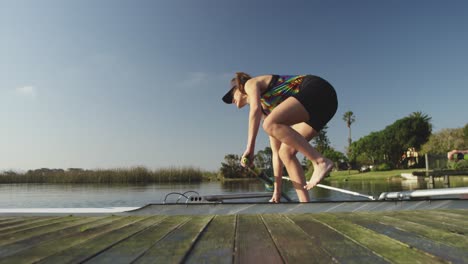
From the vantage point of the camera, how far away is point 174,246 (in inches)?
47.4

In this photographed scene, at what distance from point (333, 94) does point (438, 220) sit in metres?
1.66

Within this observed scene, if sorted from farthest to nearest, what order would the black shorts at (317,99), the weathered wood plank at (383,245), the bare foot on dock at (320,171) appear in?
the black shorts at (317,99) → the bare foot on dock at (320,171) → the weathered wood plank at (383,245)

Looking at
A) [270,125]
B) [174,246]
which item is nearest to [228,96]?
[270,125]

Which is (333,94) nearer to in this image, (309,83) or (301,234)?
(309,83)

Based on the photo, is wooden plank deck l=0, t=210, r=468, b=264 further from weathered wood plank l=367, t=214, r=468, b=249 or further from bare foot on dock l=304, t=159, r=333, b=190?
bare foot on dock l=304, t=159, r=333, b=190

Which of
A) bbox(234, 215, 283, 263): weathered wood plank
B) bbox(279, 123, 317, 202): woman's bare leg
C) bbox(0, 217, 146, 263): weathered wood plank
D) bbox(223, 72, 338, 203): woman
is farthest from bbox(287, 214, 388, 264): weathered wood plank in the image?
bbox(279, 123, 317, 202): woman's bare leg

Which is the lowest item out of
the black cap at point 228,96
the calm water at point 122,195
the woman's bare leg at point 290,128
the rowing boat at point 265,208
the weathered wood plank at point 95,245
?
the calm water at point 122,195

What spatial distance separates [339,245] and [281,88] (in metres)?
2.20

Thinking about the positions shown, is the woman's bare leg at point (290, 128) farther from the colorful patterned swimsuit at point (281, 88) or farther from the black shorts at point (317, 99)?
the colorful patterned swimsuit at point (281, 88)

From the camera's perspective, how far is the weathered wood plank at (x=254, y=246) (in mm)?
986

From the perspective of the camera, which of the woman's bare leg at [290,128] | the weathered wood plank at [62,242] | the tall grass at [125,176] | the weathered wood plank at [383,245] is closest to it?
the weathered wood plank at [383,245]

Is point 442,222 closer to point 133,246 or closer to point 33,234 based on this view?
point 133,246

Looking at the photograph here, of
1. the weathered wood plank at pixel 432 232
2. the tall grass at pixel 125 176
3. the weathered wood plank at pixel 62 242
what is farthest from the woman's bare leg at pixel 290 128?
the tall grass at pixel 125 176

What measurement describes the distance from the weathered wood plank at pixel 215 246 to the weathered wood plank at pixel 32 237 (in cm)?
68
